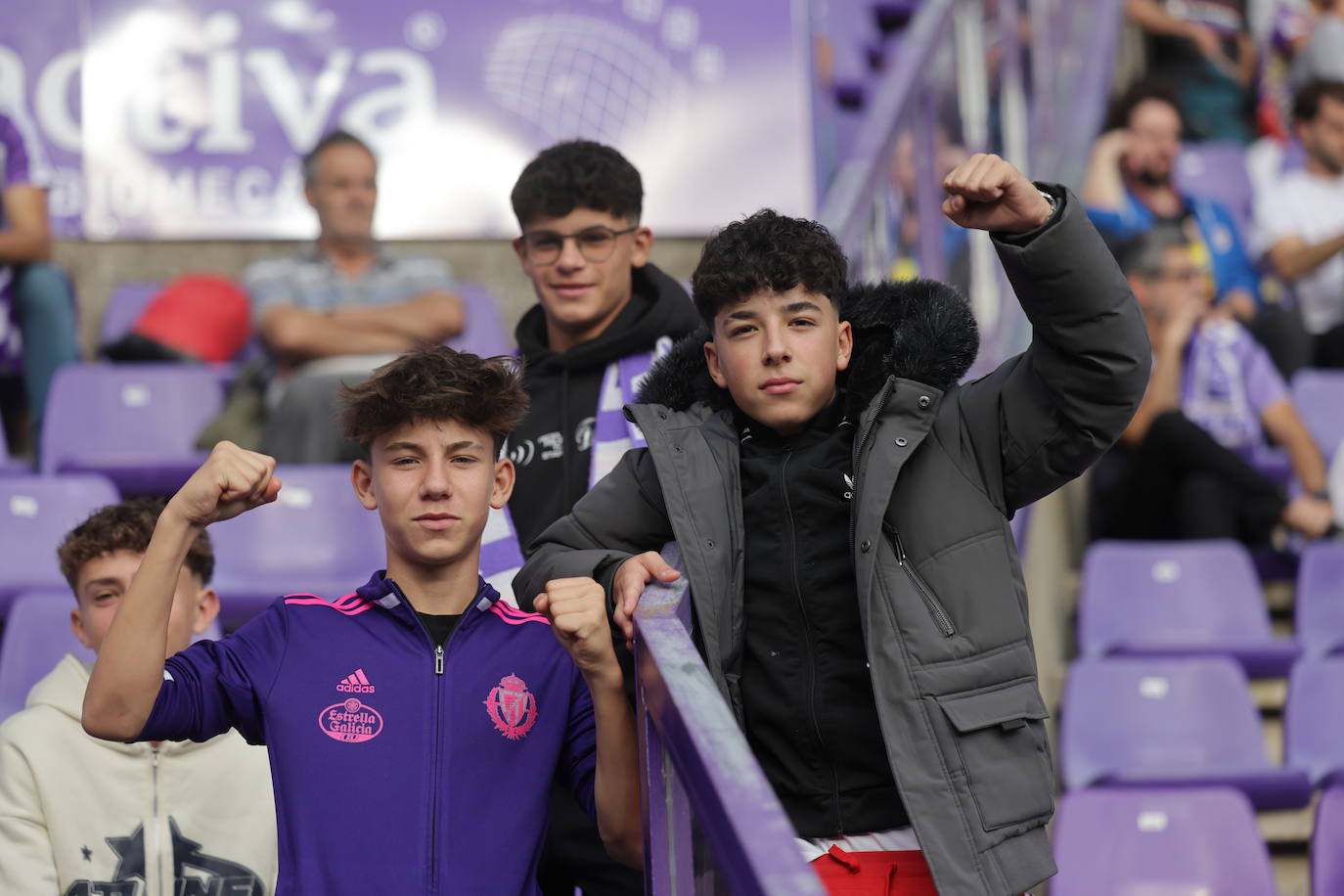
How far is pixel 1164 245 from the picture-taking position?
675cm

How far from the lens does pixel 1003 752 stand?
2.43m

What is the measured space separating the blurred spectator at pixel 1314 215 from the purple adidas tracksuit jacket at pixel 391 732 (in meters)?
5.92

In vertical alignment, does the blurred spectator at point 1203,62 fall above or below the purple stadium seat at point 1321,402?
above

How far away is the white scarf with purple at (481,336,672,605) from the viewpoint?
3178 mm

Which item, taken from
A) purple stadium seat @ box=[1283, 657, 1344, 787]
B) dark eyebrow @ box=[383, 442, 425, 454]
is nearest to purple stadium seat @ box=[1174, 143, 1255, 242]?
purple stadium seat @ box=[1283, 657, 1344, 787]

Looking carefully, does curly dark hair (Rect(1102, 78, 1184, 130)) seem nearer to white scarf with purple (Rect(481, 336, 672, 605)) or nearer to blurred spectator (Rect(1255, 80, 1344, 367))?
blurred spectator (Rect(1255, 80, 1344, 367))

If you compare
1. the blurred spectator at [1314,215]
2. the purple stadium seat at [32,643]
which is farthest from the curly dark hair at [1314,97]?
the purple stadium seat at [32,643]

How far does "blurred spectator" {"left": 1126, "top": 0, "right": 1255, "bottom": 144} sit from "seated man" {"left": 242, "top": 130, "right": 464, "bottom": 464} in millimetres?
5106

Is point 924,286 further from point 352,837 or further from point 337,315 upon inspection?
point 337,315

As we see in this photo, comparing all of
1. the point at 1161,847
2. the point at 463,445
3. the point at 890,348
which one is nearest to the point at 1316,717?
the point at 1161,847

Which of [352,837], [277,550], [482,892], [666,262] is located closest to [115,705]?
[352,837]

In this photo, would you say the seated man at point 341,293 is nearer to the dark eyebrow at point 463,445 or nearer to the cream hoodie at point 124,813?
the cream hoodie at point 124,813

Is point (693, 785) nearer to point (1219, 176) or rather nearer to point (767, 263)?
point (767, 263)

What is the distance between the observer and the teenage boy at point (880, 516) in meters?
2.42
